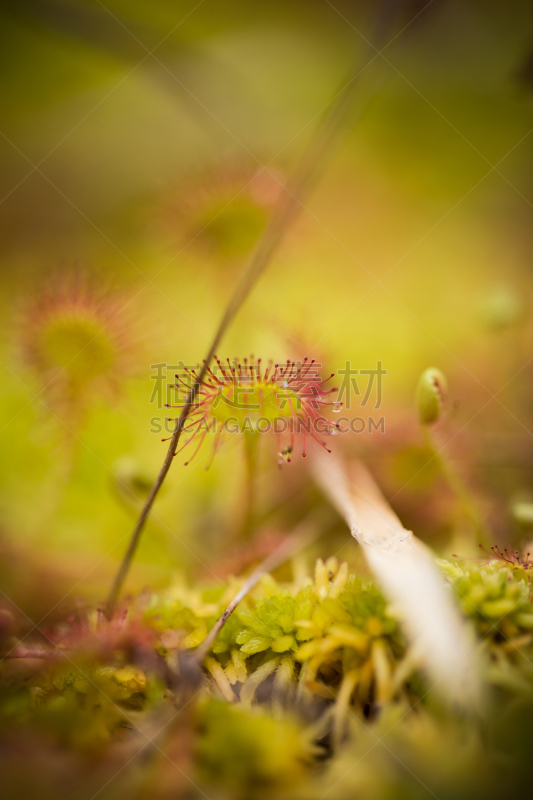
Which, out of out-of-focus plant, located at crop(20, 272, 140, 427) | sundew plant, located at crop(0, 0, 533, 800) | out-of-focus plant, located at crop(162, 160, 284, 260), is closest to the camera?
sundew plant, located at crop(0, 0, 533, 800)

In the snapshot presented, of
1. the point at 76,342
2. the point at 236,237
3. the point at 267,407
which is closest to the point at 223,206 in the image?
the point at 236,237

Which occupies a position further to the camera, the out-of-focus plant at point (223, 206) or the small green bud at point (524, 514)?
the out-of-focus plant at point (223, 206)

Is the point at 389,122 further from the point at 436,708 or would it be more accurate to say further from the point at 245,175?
the point at 436,708

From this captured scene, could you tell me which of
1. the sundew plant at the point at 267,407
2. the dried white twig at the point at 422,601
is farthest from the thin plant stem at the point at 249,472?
the dried white twig at the point at 422,601

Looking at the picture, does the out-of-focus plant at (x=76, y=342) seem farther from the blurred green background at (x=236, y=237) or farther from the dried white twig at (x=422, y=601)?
the dried white twig at (x=422, y=601)

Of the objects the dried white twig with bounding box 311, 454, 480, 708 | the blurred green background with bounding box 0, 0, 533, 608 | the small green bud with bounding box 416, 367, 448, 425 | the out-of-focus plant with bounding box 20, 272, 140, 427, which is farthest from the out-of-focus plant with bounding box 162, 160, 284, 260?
the dried white twig with bounding box 311, 454, 480, 708

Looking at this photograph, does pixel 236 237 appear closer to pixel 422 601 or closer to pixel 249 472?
pixel 249 472

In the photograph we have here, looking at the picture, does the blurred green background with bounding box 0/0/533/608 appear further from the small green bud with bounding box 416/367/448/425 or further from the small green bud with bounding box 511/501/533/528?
the small green bud with bounding box 416/367/448/425

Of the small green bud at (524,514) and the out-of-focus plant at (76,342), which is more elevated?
the small green bud at (524,514)
